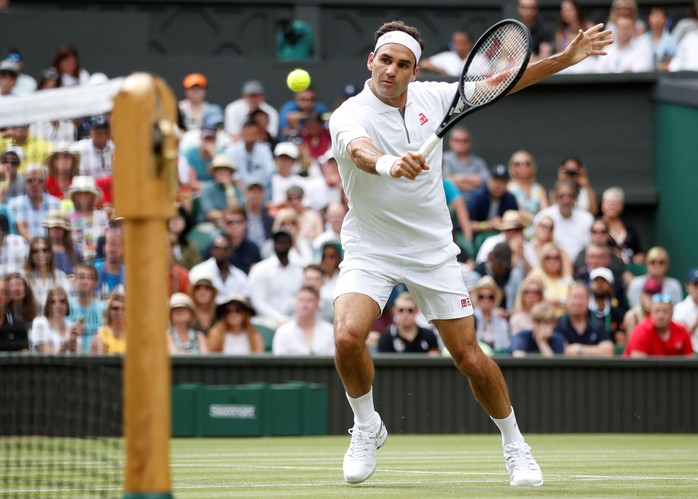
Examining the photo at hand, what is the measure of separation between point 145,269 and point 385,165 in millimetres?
2199

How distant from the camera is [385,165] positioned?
605 cm

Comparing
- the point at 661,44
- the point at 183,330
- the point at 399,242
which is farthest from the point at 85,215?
the point at 661,44

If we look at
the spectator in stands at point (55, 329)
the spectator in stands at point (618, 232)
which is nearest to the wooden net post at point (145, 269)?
the spectator in stands at point (55, 329)

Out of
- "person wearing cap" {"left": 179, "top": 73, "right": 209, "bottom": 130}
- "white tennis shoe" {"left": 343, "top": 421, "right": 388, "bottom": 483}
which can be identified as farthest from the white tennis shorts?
"person wearing cap" {"left": 179, "top": 73, "right": 209, "bottom": 130}

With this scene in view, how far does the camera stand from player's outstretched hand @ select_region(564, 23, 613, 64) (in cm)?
695

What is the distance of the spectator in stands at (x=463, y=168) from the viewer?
16.5 metres

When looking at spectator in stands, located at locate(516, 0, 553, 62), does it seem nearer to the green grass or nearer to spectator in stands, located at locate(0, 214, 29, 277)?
the green grass

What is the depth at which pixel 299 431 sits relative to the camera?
12703mm

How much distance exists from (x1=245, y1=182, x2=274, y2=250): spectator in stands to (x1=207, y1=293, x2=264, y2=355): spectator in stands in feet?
7.00

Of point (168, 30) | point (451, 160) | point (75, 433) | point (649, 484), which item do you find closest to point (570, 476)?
point (649, 484)

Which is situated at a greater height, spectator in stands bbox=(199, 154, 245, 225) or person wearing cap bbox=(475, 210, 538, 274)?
spectator in stands bbox=(199, 154, 245, 225)

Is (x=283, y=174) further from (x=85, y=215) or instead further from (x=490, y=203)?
(x=85, y=215)

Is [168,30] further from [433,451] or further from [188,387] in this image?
[433,451]

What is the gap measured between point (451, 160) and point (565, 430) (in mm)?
4503
